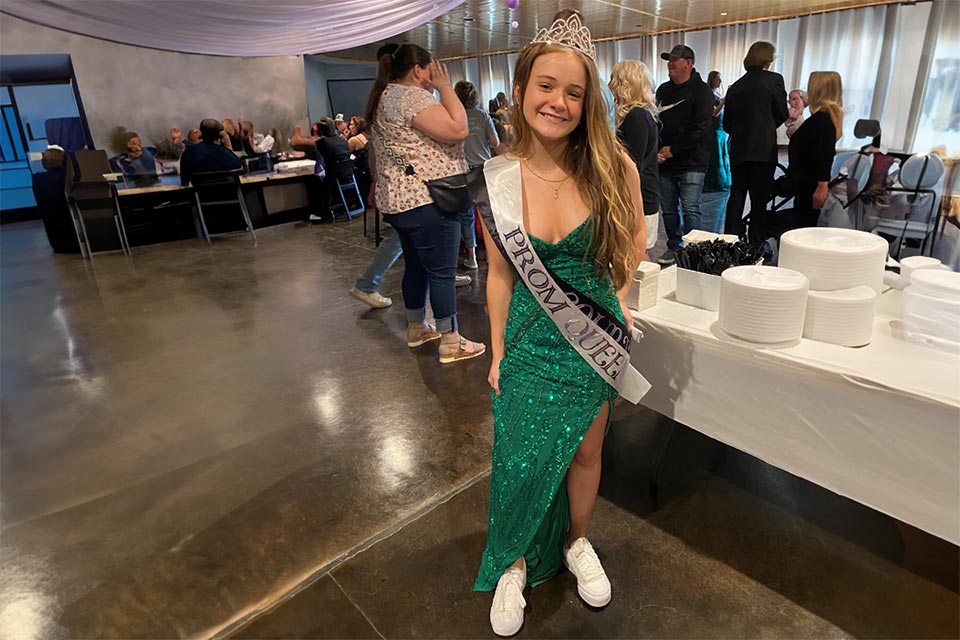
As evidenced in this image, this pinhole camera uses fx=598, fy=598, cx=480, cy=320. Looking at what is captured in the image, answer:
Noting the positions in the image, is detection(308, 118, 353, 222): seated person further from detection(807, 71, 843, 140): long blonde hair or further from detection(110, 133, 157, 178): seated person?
detection(807, 71, 843, 140): long blonde hair

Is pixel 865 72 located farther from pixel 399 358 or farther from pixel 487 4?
pixel 399 358

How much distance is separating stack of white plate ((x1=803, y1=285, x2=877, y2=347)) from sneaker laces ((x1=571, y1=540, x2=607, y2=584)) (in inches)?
31.0

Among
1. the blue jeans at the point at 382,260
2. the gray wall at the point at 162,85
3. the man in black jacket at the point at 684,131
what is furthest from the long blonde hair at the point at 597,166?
the gray wall at the point at 162,85

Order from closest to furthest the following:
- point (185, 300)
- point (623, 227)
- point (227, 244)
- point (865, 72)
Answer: point (623, 227) < point (185, 300) < point (227, 244) < point (865, 72)

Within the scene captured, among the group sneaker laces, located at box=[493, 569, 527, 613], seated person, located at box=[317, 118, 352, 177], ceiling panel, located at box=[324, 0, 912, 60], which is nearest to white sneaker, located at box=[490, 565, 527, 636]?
sneaker laces, located at box=[493, 569, 527, 613]

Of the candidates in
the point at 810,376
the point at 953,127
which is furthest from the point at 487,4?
the point at 810,376

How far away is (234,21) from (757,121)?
116 inches

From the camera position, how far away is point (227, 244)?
20.7 feet

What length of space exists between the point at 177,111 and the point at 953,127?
11367 millimetres

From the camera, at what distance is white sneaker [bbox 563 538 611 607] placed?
1520 mm

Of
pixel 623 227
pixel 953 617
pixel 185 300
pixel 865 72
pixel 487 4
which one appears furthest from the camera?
pixel 865 72

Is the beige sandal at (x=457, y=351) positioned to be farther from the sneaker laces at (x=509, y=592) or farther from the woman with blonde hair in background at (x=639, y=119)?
the sneaker laces at (x=509, y=592)

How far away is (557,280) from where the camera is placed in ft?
4.22

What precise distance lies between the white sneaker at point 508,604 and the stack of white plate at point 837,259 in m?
1.06
